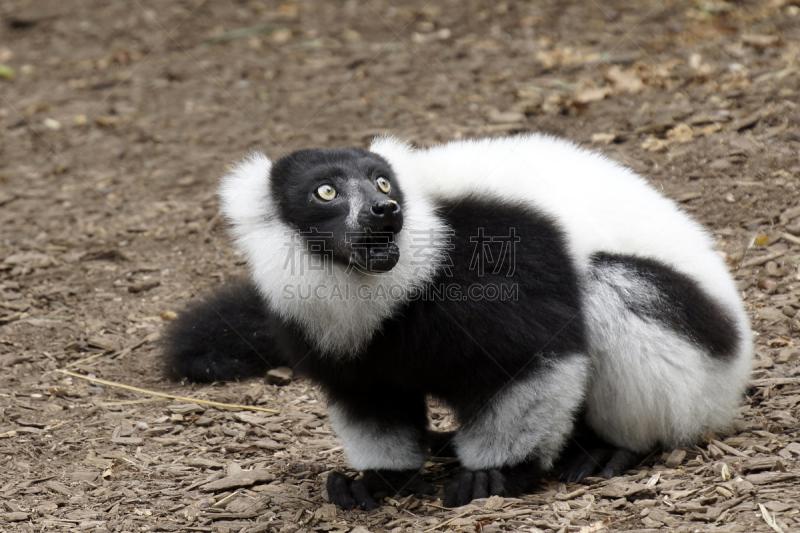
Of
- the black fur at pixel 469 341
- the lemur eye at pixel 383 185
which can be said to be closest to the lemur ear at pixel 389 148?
the lemur eye at pixel 383 185

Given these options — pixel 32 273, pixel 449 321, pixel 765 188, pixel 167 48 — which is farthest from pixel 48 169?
pixel 765 188

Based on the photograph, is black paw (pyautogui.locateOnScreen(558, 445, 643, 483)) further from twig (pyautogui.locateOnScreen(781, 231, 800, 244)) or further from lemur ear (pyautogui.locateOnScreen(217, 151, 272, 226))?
twig (pyautogui.locateOnScreen(781, 231, 800, 244))

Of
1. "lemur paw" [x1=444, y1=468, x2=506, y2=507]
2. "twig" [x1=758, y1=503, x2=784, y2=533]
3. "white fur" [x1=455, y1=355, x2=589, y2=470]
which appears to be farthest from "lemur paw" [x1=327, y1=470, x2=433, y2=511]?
"twig" [x1=758, y1=503, x2=784, y2=533]

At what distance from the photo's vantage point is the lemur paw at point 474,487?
16.0 feet

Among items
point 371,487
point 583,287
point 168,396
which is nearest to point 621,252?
point 583,287

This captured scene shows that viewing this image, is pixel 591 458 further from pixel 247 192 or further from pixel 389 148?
pixel 247 192

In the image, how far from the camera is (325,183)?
15.6ft

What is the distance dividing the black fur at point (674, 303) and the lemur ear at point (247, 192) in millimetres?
2102

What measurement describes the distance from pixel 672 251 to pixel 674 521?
5.95 ft

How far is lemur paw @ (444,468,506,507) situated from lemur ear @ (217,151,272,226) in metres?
2.04

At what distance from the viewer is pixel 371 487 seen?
205 inches

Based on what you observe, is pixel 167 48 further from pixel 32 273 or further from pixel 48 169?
pixel 32 273

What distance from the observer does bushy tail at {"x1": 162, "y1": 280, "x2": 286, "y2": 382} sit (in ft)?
22.0

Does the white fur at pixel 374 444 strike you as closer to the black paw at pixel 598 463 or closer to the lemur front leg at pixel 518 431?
the lemur front leg at pixel 518 431
